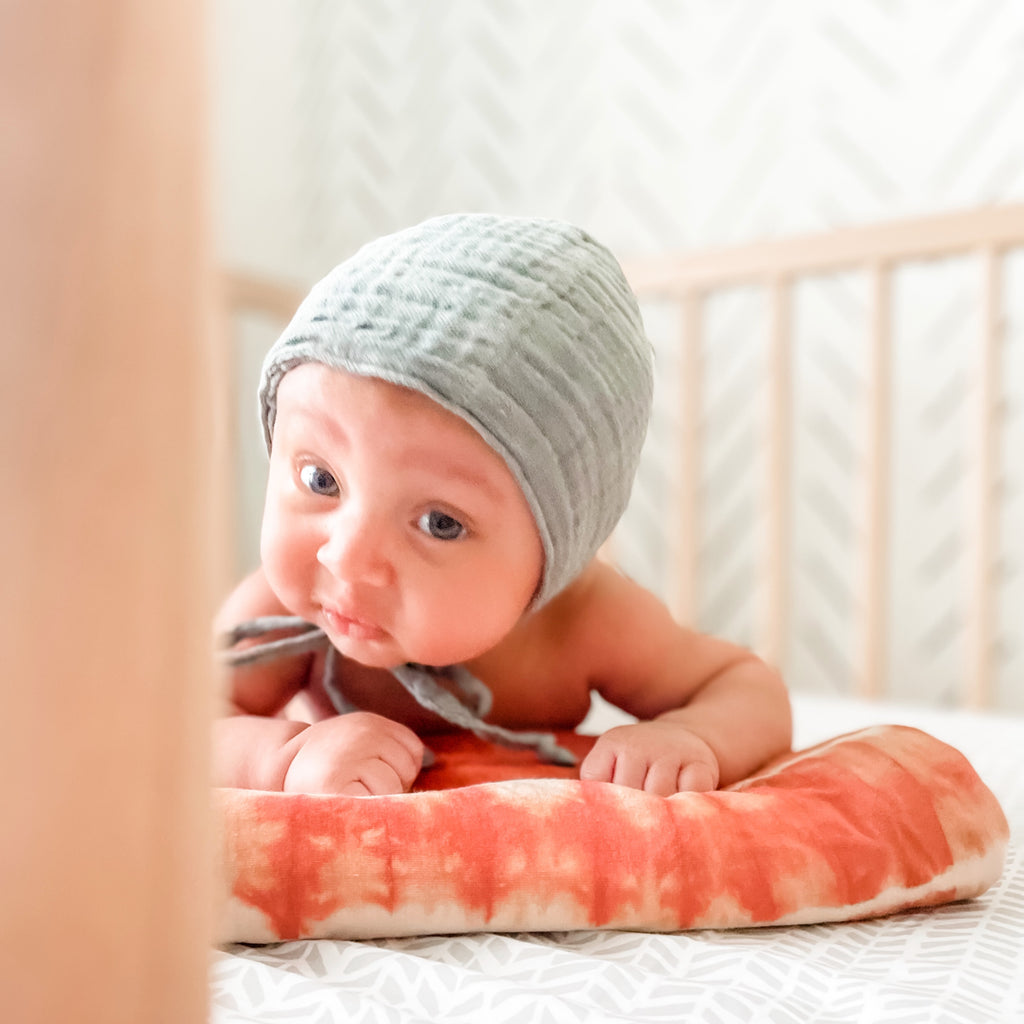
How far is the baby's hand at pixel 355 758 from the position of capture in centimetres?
52

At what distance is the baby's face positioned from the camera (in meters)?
0.51

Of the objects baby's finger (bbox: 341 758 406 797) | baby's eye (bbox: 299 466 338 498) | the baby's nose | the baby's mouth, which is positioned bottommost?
baby's finger (bbox: 341 758 406 797)

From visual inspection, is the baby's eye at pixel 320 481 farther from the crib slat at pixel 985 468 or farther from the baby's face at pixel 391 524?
the crib slat at pixel 985 468

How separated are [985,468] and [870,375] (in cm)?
15

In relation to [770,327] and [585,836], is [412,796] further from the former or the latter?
[770,327]

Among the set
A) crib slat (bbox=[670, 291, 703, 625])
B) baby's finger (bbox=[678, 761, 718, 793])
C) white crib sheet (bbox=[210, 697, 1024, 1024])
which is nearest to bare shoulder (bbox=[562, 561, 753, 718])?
baby's finger (bbox=[678, 761, 718, 793])

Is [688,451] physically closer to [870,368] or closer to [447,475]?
[870,368]

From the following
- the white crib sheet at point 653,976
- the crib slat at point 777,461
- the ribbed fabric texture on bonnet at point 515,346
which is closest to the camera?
the white crib sheet at point 653,976

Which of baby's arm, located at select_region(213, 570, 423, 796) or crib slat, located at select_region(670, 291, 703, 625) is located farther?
crib slat, located at select_region(670, 291, 703, 625)

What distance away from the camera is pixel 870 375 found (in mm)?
1176

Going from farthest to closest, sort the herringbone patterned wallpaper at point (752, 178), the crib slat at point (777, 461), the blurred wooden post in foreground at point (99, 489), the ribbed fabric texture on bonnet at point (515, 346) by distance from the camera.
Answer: the herringbone patterned wallpaper at point (752, 178) < the crib slat at point (777, 461) < the ribbed fabric texture on bonnet at point (515, 346) < the blurred wooden post in foreground at point (99, 489)

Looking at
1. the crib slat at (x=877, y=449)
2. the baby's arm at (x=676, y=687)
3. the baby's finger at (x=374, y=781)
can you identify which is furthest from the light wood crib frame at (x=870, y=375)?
the baby's finger at (x=374, y=781)

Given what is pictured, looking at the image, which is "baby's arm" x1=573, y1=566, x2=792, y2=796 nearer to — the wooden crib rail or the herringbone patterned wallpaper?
the wooden crib rail

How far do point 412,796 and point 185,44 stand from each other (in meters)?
0.34
